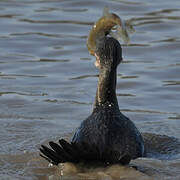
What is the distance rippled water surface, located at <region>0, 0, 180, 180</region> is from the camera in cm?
784

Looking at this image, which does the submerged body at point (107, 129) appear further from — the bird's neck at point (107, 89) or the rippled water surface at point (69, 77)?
the rippled water surface at point (69, 77)

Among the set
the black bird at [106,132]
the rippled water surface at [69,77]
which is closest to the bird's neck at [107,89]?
the black bird at [106,132]

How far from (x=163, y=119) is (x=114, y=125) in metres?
2.11

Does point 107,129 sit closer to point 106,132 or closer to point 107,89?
point 106,132

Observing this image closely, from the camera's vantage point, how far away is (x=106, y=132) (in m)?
7.29

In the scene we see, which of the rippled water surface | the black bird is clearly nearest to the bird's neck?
the black bird

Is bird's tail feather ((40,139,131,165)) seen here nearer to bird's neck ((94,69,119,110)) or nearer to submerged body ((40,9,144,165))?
submerged body ((40,9,144,165))

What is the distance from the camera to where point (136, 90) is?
10570 millimetres

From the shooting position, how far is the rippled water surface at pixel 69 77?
7.84m

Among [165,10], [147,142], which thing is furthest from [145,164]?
[165,10]

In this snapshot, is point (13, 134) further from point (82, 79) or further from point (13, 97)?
point (82, 79)

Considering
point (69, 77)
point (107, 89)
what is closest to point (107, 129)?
point (107, 89)

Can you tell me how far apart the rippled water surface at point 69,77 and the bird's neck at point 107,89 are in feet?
2.10

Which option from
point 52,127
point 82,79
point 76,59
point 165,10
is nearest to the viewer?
point 52,127
